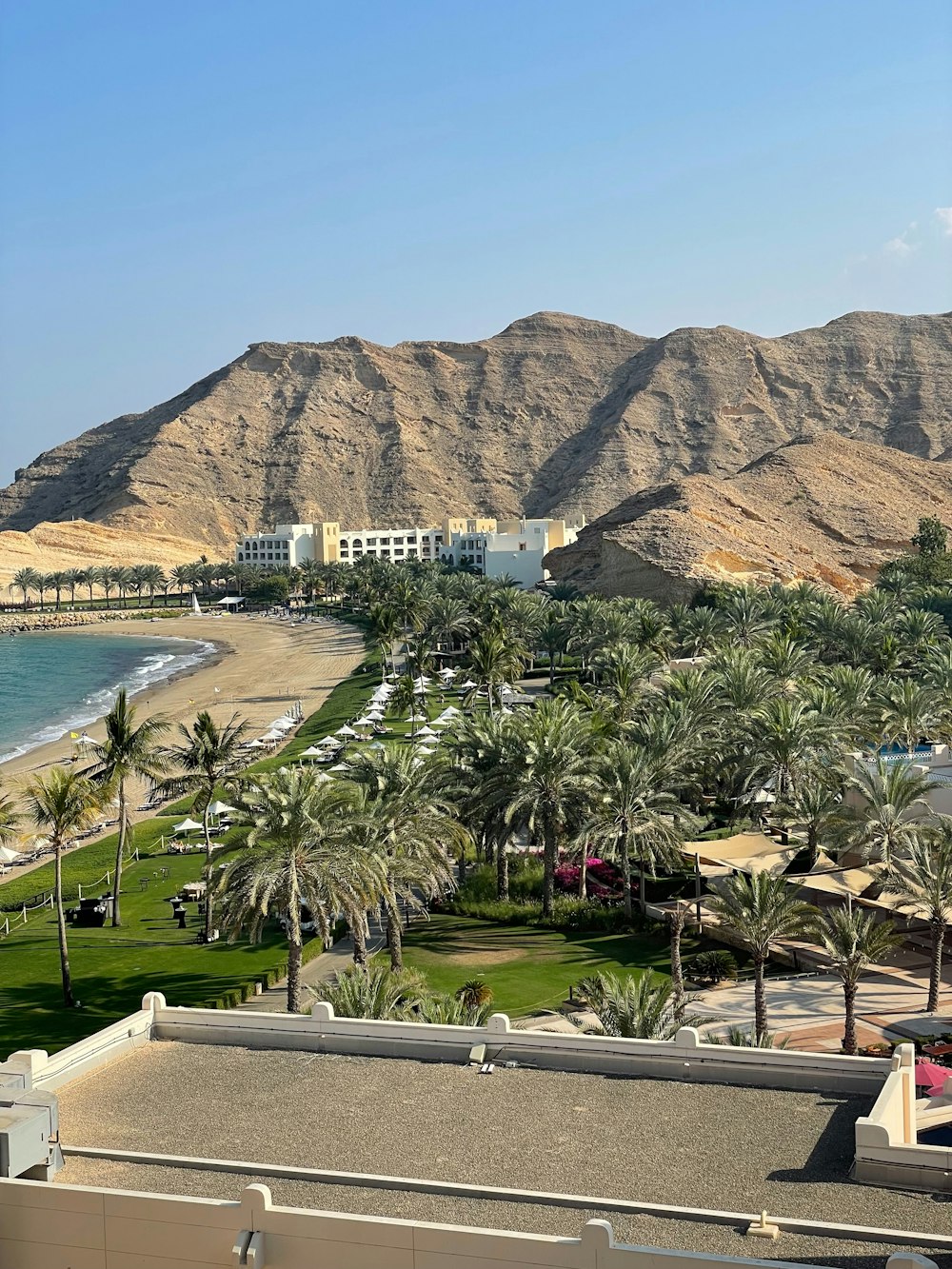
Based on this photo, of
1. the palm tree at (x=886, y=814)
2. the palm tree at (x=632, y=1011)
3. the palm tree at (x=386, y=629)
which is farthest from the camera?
the palm tree at (x=386, y=629)

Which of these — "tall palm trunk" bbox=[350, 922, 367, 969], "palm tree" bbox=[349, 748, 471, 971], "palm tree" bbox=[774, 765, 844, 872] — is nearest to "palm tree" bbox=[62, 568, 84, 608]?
"palm tree" bbox=[349, 748, 471, 971]

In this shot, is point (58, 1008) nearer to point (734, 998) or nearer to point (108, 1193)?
point (734, 998)

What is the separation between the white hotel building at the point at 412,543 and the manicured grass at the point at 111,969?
10815 centimetres

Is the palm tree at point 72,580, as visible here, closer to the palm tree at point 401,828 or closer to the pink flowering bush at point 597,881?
the pink flowering bush at point 597,881

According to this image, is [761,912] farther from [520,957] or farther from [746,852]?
[746,852]

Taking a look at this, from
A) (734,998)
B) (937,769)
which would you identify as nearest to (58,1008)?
(734,998)

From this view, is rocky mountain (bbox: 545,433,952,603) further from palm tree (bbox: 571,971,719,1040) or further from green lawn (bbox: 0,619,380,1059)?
palm tree (bbox: 571,971,719,1040)

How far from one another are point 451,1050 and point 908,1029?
11.4 metres

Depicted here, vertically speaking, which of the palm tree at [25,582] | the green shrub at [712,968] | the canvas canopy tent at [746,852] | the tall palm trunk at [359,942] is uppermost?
the palm tree at [25,582]

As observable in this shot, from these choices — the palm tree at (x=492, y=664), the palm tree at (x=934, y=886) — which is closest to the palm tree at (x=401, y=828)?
the palm tree at (x=934, y=886)

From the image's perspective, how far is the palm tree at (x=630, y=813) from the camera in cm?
3247

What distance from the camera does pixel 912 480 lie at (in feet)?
425

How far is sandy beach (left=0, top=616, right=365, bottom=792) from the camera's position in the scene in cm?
7350

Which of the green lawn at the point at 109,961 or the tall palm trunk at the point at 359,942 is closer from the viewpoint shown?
the tall palm trunk at the point at 359,942
